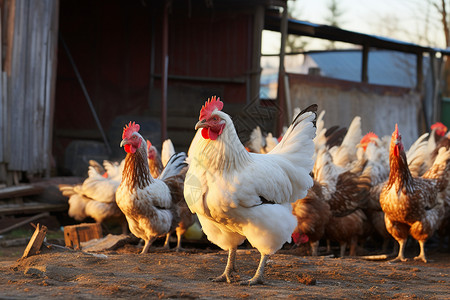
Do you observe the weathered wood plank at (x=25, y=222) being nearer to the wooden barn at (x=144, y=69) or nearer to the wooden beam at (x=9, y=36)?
Answer: the wooden beam at (x=9, y=36)

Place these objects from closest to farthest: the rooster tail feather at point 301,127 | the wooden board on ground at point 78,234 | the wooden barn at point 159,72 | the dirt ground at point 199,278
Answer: the dirt ground at point 199,278 → the rooster tail feather at point 301,127 → the wooden board on ground at point 78,234 → the wooden barn at point 159,72

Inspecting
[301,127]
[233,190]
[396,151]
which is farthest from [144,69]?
[233,190]

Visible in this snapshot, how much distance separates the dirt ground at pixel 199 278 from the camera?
408 centimetres

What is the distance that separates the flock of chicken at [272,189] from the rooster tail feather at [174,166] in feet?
0.06

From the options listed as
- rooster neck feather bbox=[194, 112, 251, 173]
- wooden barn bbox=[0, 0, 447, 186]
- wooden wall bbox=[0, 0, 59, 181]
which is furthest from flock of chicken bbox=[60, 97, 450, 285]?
wooden barn bbox=[0, 0, 447, 186]

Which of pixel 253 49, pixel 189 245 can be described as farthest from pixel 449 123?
pixel 189 245

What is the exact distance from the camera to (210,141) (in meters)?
4.64

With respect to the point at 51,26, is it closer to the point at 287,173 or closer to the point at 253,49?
the point at 253,49

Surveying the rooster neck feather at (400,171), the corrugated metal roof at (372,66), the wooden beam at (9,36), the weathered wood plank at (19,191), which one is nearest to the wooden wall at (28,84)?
the wooden beam at (9,36)

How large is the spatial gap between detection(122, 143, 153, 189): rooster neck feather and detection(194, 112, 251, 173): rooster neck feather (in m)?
2.07

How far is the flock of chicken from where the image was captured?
460 centimetres

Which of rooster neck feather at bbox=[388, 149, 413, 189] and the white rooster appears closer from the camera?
the white rooster

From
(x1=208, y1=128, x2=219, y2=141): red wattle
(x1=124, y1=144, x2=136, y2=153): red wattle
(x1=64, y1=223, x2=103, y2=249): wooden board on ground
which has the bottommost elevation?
(x1=64, y1=223, x2=103, y2=249): wooden board on ground

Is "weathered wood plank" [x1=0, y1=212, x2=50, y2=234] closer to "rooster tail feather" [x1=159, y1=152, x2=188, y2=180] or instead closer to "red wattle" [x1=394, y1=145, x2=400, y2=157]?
"rooster tail feather" [x1=159, y1=152, x2=188, y2=180]
